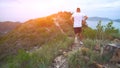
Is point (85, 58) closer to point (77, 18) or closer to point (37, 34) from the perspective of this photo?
point (77, 18)

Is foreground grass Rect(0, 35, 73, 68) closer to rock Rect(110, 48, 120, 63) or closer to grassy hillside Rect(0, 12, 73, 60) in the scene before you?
rock Rect(110, 48, 120, 63)

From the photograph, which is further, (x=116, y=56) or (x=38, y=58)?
(x=38, y=58)

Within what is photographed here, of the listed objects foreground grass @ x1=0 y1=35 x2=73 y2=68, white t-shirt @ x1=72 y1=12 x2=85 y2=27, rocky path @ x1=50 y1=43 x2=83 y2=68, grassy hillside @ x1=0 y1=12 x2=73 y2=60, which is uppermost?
white t-shirt @ x1=72 y1=12 x2=85 y2=27

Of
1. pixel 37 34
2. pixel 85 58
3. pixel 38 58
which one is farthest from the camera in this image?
pixel 37 34

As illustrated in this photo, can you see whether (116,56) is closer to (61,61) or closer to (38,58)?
(61,61)

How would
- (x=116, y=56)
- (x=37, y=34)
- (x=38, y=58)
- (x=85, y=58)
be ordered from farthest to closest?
(x=37, y=34)
(x=38, y=58)
(x=116, y=56)
(x=85, y=58)

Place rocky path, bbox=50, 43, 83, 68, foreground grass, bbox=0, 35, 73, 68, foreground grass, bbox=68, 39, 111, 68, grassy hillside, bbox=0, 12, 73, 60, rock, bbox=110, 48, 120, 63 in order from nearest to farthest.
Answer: foreground grass, bbox=68, 39, 111, 68
rock, bbox=110, 48, 120, 63
foreground grass, bbox=0, 35, 73, 68
rocky path, bbox=50, 43, 83, 68
grassy hillside, bbox=0, 12, 73, 60

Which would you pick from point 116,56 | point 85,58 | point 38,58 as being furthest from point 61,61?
point 116,56

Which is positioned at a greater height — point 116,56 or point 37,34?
point 116,56

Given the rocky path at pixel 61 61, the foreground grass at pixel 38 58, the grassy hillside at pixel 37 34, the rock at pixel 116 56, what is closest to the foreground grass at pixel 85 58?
the rock at pixel 116 56

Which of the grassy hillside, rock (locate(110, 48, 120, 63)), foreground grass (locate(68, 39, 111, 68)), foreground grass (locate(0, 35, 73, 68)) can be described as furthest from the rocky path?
the grassy hillside

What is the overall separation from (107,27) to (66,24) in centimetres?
1035

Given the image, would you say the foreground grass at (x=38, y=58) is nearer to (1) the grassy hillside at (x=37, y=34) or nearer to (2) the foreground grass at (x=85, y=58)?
(2) the foreground grass at (x=85, y=58)

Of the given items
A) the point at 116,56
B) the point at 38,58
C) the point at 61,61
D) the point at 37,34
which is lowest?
the point at 37,34
